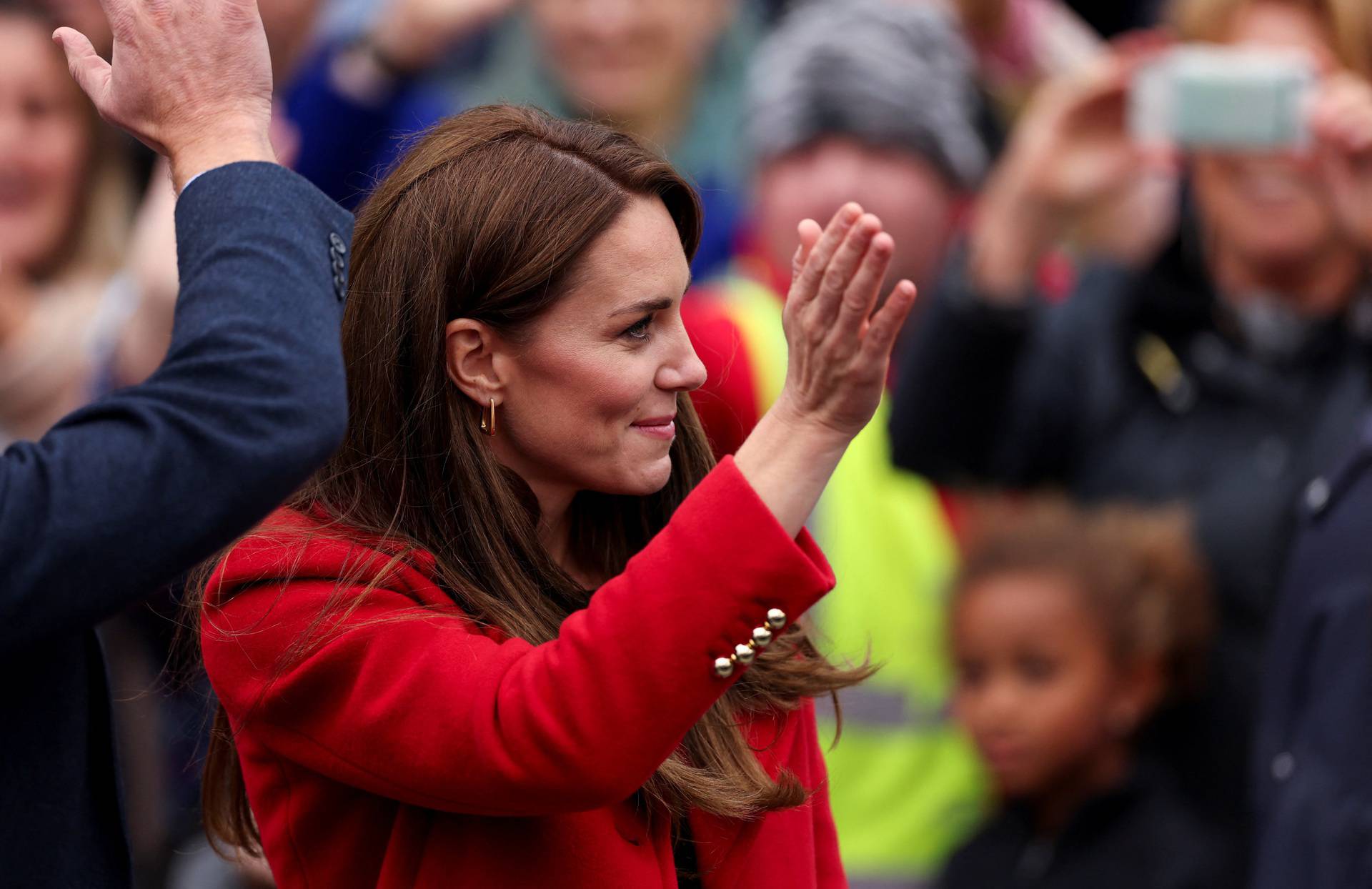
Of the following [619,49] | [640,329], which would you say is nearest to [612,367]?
[640,329]

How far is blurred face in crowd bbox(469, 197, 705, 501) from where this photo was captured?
1.84 meters

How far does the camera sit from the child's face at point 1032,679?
354 cm

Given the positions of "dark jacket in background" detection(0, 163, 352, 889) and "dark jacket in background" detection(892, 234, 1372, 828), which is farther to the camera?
"dark jacket in background" detection(892, 234, 1372, 828)

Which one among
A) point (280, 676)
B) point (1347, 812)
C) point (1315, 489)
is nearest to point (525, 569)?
point (280, 676)

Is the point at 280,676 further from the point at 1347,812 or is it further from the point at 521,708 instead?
the point at 1347,812

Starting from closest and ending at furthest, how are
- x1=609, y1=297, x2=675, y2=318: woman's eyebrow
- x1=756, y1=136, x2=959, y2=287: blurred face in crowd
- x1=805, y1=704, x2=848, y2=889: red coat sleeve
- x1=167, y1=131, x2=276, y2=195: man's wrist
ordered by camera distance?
x1=167, y1=131, x2=276, y2=195: man's wrist
x1=609, y1=297, x2=675, y2=318: woman's eyebrow
x1=805, y1=704, x2=848, y2=889: red coat sleeve
x1=756, y1=136, x2=959, y2=287: blurred face in crowd

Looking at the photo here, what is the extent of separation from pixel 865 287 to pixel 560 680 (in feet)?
Answer: 1.45

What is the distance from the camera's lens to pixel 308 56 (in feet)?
13.5

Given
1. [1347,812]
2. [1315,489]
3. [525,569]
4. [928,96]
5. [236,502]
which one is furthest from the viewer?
[928,96]

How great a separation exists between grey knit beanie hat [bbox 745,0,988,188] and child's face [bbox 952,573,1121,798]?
1.01 meters

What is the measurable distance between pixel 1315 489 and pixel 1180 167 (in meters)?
1.44

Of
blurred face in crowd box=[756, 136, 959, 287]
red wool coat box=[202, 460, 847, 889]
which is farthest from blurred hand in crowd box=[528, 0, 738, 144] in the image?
red wool coat box=[202, 460, 847, 889]

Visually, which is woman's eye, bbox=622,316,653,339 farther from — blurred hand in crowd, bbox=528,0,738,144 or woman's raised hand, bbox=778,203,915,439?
blurred hand in crowd, bbox=528,0,738,144

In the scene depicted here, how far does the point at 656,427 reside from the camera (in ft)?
6.20
